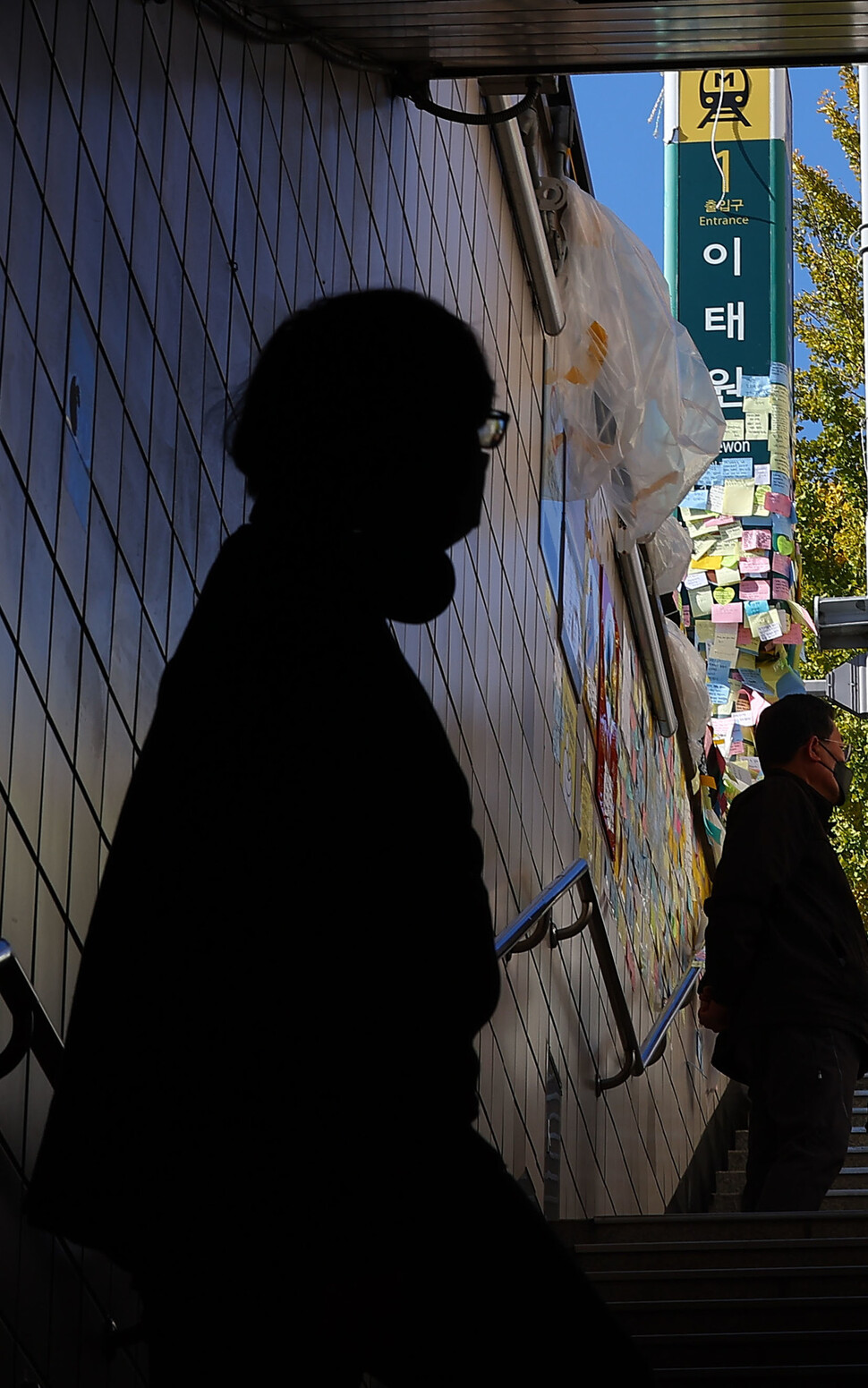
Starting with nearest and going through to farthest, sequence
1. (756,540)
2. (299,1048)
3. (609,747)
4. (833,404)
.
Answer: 1. (299,1048)
2. (609,747)
3. (756,540)
4. (833,404)

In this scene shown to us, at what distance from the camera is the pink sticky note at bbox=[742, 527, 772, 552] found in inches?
488

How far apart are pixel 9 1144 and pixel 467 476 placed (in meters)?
1.09

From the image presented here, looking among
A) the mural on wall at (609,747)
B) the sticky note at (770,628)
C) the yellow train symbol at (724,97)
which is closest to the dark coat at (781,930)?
the mural on wall at (609,747)

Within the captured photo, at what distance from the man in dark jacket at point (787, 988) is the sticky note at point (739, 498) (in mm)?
7994

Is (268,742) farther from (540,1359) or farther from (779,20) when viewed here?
(779,20)

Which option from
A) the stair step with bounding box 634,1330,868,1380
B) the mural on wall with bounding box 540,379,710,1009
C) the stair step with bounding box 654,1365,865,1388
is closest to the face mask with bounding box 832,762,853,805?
the mural on wall with bounding box 540,379,710,1009

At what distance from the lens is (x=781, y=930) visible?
4.62 metres

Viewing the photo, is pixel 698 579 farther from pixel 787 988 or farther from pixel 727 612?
pixel 787 988

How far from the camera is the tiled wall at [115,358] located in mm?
2193

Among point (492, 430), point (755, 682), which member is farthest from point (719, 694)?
point (492, 430)

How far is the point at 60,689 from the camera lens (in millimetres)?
2322

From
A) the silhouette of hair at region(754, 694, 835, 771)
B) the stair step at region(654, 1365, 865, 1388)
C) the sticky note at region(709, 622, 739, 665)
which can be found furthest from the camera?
the sticky note at region(709, 622, 739, 665)

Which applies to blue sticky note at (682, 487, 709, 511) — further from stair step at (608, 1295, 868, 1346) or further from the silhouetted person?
the silhouetted person

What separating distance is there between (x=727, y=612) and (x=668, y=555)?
5.16 m
